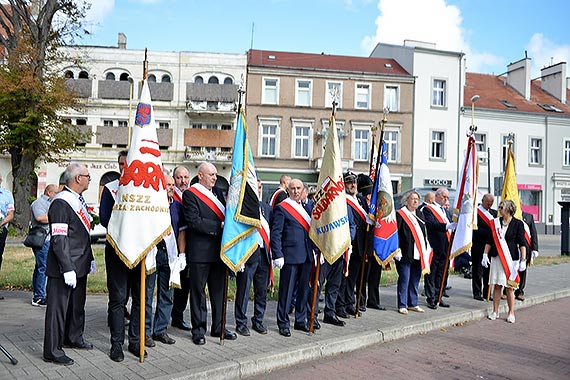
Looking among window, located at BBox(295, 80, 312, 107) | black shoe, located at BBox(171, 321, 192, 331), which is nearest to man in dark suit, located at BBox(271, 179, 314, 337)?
black shoe, located at BBox(171, 321, 192, 331)

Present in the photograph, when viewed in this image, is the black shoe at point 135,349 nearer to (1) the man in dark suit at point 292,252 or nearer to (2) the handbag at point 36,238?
(1) the man in dark suit at point 292,252

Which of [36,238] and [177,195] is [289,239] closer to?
[177,195]

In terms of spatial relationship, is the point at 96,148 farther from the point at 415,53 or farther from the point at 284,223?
the point at 284,223

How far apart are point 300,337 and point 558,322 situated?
5.05 metres

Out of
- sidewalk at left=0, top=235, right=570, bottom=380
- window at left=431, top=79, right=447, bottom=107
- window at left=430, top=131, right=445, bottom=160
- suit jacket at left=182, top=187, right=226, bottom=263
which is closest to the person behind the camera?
sidewalk at left=0, top=235, right=570, bottom=380

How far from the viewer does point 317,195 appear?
737cm

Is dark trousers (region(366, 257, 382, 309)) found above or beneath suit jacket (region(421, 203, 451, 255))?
beneath

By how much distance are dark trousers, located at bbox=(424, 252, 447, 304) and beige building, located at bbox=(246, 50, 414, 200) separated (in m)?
26.4

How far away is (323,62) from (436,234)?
31.3 metres

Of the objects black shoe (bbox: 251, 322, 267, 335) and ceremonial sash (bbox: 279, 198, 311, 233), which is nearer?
black shoe (bbox: 251, 322, 267, 335)

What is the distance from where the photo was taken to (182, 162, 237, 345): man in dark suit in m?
6.19

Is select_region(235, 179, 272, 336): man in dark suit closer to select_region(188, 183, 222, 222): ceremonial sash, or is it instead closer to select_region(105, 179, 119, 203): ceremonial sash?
select_region(188, 183, 222, 222): ceremonial sash

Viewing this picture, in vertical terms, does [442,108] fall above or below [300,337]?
above

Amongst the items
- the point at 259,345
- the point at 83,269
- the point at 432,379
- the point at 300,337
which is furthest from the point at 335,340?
the point at 83,269
